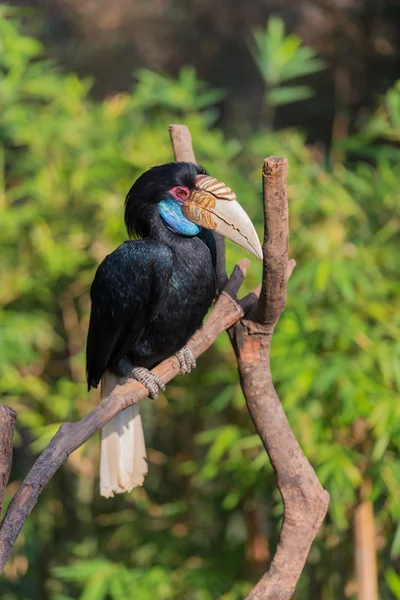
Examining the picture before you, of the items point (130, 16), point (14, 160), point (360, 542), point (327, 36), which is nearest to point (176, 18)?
point (130, 16)

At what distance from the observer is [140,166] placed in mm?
2615

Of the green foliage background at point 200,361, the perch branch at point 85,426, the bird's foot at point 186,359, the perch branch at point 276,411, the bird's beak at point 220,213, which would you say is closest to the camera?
the perch branch at point 85,426

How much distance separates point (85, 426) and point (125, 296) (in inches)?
18.0

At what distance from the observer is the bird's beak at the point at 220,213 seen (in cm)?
152

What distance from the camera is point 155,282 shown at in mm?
1707

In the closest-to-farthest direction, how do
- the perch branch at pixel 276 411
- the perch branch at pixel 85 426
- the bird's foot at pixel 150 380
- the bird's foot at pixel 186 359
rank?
the perch branch at pixel 85 426, the perch branch at pixel 276 411, the bird's foot at pixel 150 380, the bird's foot at pixel 186 359

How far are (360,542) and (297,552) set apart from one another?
0.98 m

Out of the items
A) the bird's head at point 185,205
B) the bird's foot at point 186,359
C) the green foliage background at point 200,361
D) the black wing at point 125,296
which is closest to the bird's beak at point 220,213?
the bird's head at point 185,205

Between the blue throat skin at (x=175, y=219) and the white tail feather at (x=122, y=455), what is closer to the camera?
the blue throat skin at (x=175, y=219)

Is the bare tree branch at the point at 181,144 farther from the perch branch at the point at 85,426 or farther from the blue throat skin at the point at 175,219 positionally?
the perch branch at the point at 85,426

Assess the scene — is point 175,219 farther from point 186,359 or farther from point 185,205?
point 186,359

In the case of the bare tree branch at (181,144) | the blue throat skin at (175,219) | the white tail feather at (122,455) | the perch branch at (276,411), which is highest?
the bare tree branch at (181,144)

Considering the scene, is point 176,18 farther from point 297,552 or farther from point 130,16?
point 297,552

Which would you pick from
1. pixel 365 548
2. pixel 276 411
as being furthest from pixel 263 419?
pixel 365 548
